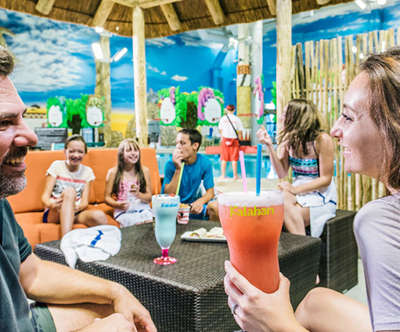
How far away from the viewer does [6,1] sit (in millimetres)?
5203

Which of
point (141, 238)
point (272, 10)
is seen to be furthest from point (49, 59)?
point (141, 238)

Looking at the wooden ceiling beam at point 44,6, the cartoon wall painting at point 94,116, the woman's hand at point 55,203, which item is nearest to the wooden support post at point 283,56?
the woman's hand at point 55,203

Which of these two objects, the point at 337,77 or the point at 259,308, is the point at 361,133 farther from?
the point at 337,77

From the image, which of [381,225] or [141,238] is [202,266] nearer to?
[141,238]

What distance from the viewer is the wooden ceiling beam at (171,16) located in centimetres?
636

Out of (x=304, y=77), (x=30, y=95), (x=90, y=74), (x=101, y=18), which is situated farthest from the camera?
(x=90, y=74)

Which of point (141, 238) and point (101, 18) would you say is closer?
point (141, 238)

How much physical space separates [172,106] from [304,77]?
4618mm

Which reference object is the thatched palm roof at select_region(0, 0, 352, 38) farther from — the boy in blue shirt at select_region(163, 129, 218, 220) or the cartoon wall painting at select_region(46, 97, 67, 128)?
the boy in blue shirt at select_region(163, 129, 218, 220)

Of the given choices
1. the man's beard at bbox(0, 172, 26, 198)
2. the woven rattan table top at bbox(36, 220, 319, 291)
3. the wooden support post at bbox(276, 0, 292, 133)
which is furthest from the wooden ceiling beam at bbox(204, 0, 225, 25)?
the man's beard at bbox(0, 172, 26, 198)

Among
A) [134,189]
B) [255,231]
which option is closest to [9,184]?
[255,231]

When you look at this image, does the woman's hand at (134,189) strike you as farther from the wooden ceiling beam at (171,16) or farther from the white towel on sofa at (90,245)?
the wooden ceiling beam at (171,16)

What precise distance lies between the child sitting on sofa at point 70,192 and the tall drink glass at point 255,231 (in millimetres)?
2489

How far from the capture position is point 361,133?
2.74 ft
